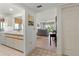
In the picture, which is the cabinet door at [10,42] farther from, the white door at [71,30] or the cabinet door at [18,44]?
the white door at [71,30]

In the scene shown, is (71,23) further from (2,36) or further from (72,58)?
(2,36)

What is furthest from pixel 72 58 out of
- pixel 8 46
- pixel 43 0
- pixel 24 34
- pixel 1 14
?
pixel 8 46

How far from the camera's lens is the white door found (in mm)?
2781

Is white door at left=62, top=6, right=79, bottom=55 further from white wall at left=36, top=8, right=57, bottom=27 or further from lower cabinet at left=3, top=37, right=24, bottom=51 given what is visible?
lower cabinet at left=3, top=37, right=24, bottom=51

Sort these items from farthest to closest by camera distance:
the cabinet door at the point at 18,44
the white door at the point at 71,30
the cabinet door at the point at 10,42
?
the cabinet door at the point at 10,42 < the cabinet door at the point at 18,44 < the white door at the point at 71,30

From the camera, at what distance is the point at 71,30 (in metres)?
2.89

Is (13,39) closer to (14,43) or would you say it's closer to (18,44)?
(14,43)

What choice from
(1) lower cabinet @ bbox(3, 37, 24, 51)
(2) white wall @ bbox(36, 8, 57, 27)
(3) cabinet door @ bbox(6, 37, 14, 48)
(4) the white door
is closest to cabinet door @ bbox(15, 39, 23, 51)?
(1) lower cabinet @ bbox(3, 37, 24, 51)

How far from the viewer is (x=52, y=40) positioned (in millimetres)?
5281

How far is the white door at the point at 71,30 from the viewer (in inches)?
109

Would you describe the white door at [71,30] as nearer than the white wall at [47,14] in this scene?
Yes

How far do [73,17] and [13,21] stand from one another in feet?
7.57

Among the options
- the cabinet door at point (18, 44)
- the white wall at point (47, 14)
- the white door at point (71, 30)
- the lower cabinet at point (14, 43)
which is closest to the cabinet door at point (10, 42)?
the lower cabinet at point (14, 43)

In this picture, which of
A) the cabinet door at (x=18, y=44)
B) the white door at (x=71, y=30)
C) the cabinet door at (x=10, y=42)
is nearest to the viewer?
the white door at (x=71, y=30)
